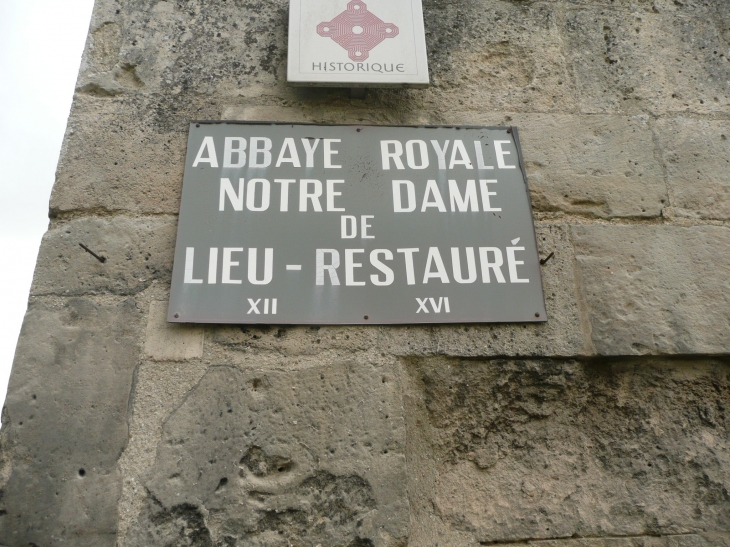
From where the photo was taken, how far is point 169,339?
1.55 metres

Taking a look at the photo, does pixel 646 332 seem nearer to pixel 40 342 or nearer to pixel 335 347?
pixel 335 347

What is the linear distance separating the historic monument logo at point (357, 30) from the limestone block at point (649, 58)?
0.67m

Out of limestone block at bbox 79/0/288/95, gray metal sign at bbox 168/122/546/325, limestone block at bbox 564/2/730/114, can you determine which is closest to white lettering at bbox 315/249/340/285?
gray metal sign at bbox 168/122/546/325

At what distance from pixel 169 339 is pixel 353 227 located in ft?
1.94

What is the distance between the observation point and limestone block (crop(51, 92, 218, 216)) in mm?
1701

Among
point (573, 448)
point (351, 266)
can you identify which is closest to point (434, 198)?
point (351, 266)

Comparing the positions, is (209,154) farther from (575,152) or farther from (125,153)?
(575,152)

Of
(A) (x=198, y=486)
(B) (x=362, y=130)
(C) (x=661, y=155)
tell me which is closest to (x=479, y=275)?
(B) (x=362, y=130)

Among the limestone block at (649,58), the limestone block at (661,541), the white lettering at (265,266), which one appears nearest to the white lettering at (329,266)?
the white lettering at (265,266)

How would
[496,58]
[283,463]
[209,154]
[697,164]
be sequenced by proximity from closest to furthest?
[283,463] → [209,154] → [697,164] → [496,58]

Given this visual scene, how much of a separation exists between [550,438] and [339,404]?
0.58m

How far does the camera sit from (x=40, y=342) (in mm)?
1518

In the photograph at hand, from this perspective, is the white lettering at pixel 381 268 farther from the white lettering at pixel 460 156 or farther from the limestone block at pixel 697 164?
the limestone block at pixel 697 164

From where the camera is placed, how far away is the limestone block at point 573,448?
58.3 inches
